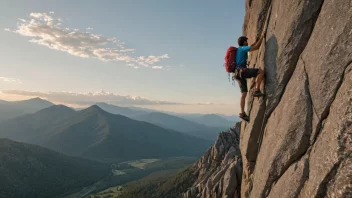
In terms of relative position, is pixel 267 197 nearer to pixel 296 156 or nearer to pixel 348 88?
pixel 296 156

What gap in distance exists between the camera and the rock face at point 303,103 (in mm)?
11906

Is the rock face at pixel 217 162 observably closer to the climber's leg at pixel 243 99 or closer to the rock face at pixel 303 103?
the climber's leg at pixel 243 99

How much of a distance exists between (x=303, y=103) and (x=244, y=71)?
5.99 metres

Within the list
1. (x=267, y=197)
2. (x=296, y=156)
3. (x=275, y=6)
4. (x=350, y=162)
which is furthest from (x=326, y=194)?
(x=275, y=6)

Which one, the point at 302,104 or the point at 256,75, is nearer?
the point at 302,104

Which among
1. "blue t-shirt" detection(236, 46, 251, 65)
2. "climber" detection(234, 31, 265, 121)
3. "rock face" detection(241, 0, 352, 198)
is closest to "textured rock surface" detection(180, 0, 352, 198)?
"rock face" detection(241, 0, 352, 198)

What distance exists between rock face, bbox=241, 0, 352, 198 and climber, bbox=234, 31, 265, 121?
585 millimetres

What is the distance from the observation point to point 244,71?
2042cm

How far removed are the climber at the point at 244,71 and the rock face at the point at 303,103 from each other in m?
0.58

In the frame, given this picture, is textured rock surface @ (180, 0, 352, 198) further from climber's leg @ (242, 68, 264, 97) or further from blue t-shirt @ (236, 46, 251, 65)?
blue t-shirt @ (236, 46, 251, 65)

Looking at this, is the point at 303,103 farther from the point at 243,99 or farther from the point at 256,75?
the point at 243,99

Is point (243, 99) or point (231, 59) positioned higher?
point (231, 59)

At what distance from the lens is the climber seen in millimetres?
20344

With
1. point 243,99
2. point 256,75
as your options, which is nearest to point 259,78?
point 256,75
